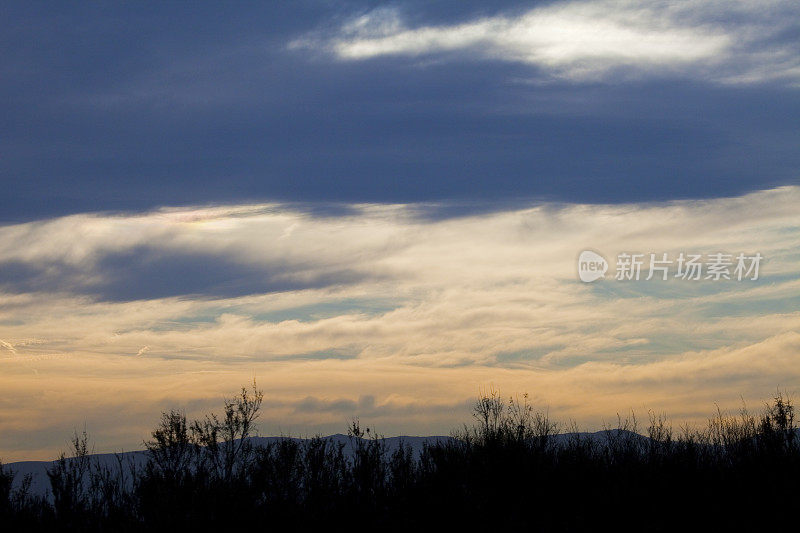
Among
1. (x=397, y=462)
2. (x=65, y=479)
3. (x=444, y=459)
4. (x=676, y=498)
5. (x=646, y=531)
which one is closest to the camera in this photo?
(x=646, y=531)

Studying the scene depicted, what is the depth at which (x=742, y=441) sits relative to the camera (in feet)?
96.6

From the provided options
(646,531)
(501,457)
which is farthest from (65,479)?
(646,531)

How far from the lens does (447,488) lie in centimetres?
2288

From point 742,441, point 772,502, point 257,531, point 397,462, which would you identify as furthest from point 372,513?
point 742,441

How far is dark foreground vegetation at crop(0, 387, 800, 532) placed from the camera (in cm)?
2089

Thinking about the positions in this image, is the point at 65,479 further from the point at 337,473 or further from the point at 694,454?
the point at 694,454

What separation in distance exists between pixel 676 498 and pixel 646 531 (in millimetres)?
3525

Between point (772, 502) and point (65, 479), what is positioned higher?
point (65, 479)

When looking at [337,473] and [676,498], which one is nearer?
[676,498]

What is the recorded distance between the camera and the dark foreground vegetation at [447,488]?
20.9 m

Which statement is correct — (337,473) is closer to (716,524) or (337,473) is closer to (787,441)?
(716,524)

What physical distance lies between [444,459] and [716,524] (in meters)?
9.86

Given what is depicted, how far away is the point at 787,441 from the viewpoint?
28.8 m

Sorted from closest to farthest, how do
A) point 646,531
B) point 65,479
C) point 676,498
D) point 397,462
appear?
point 646,531 < point 676,498 < point 65,479 < point 397,462
